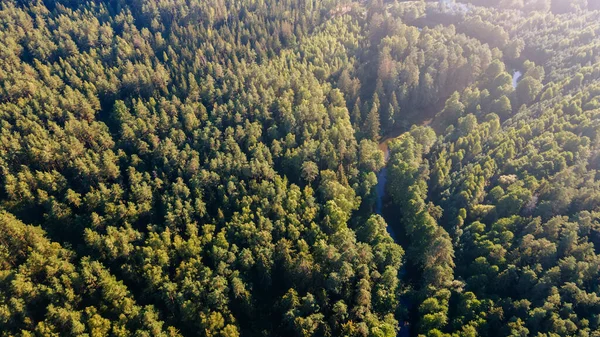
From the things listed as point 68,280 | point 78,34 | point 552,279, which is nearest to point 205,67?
point 78,34

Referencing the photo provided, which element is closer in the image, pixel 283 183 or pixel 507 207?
pixel 507 207

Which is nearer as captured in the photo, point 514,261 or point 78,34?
point 514,261

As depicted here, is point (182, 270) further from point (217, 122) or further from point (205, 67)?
point (205, 67)

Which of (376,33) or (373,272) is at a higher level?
(376,33)

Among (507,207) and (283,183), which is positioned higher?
(283,183)

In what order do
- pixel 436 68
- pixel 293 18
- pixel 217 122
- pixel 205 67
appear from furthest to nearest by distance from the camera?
pixel 293 18 < pixel 436 68 < pixel 205 67 < pixel 217 122

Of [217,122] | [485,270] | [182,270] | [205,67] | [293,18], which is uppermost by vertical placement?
[293,18]

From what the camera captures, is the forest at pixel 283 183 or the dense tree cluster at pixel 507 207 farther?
the dense tree cluster at pixel 507 207

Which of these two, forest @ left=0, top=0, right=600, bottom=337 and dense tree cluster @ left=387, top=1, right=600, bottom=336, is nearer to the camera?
forest @ left=0, top=0, right=600, bottom=337
